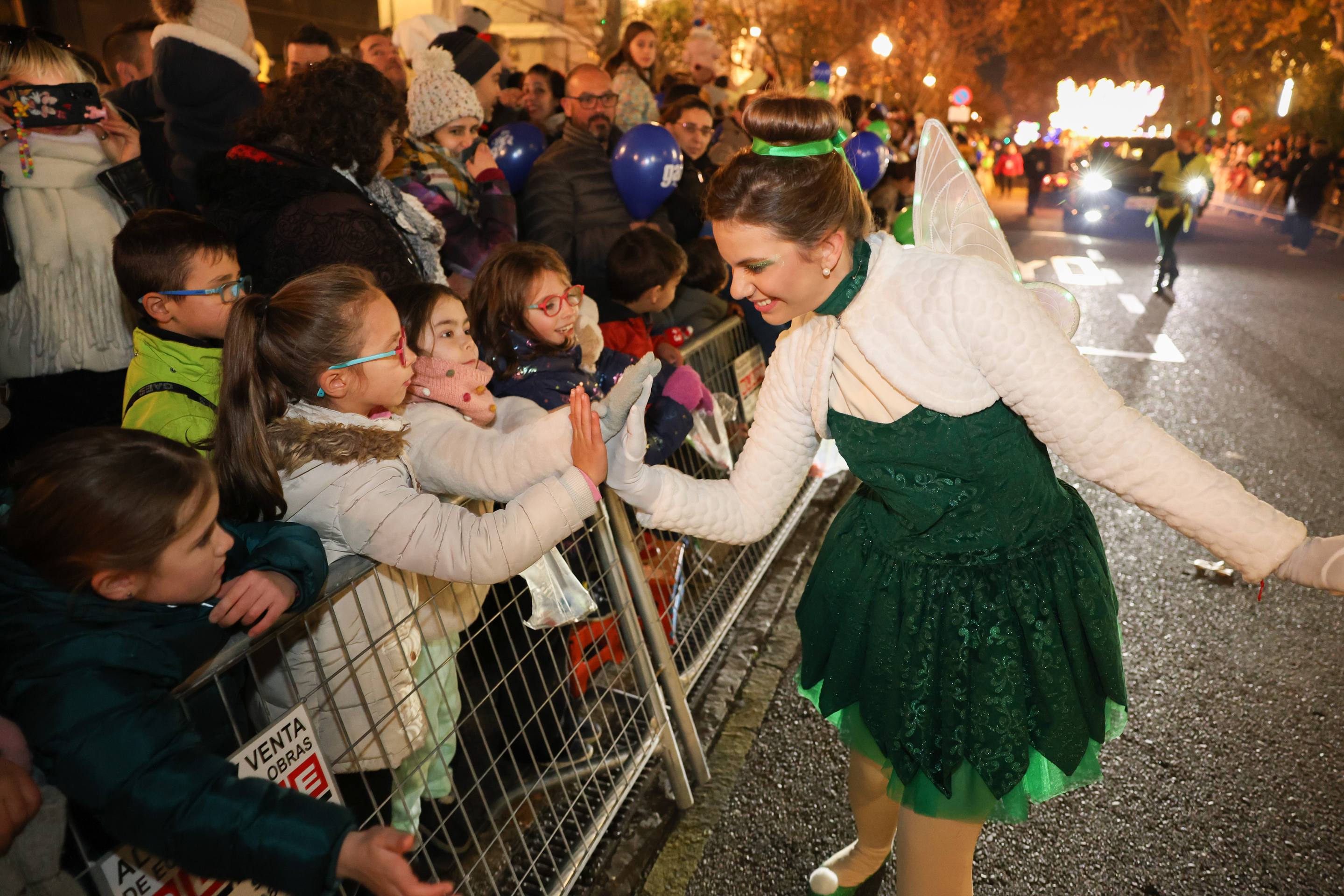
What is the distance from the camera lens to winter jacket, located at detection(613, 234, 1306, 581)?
5.62 ft

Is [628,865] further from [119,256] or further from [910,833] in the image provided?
[119,256]

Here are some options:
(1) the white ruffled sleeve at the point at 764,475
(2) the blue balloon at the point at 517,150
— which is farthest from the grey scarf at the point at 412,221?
(2) the blue balloon at the point at 517,150

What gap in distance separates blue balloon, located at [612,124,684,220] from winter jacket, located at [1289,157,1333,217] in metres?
16.3

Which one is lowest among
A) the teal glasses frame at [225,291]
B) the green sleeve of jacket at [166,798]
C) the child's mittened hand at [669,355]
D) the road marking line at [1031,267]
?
the road marking line at [1031,267]

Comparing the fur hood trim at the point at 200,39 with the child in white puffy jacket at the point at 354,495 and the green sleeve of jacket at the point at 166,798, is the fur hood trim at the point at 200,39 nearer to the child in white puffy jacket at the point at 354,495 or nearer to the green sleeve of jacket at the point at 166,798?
the child in white puffy jacket at the point at 354,495

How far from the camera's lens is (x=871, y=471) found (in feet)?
6.50

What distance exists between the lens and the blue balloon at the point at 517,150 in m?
5.51

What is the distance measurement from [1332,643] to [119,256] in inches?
185

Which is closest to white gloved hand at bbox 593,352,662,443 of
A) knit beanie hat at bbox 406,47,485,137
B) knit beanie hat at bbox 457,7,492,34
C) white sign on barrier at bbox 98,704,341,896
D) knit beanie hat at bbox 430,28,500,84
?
white sign on barrier at bbox 98,704,341,896

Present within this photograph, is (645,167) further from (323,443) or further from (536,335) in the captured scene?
(323,443)

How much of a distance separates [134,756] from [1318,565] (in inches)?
82.7

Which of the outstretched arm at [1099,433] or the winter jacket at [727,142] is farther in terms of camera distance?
the winter jacket at [727,142]

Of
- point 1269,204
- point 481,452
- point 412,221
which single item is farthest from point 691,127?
point 1269,204

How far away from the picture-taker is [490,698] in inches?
94.4
